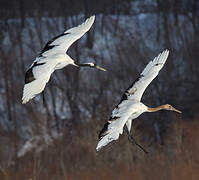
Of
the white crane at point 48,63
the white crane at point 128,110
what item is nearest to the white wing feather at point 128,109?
the white crane at point 128,110

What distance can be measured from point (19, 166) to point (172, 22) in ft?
34.2

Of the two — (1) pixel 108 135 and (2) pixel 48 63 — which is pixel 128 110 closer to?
(1) pixel 108 135

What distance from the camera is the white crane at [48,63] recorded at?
10.0 m

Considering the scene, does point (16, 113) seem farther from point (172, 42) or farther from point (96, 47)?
point (172, 42)

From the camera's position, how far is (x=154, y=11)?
30.7 m

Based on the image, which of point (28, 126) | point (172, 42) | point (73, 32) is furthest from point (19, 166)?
point (73, 32)

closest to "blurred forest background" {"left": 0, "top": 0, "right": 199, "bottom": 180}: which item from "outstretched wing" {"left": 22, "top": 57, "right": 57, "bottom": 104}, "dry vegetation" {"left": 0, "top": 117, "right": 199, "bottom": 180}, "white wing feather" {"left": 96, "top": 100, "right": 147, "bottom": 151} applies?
"dry vegetation" {"left": 0, "top": 117, "right": 199, "bottom": 180}

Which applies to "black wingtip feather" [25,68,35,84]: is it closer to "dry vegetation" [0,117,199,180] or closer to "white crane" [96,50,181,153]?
"white crane" [96,50,181,153]

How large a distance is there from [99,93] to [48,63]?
16.2 meters

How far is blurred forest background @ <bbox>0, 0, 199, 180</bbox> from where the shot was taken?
22.7 m

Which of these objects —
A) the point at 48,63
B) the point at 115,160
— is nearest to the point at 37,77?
the point at 48,63

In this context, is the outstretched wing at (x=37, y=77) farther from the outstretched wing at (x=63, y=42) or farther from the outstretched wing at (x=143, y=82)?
the outstretched wing at (x=143, y=82)

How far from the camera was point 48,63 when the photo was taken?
10344mm

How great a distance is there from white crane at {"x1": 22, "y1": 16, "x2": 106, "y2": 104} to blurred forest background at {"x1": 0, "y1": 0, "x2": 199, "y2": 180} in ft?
32.9
